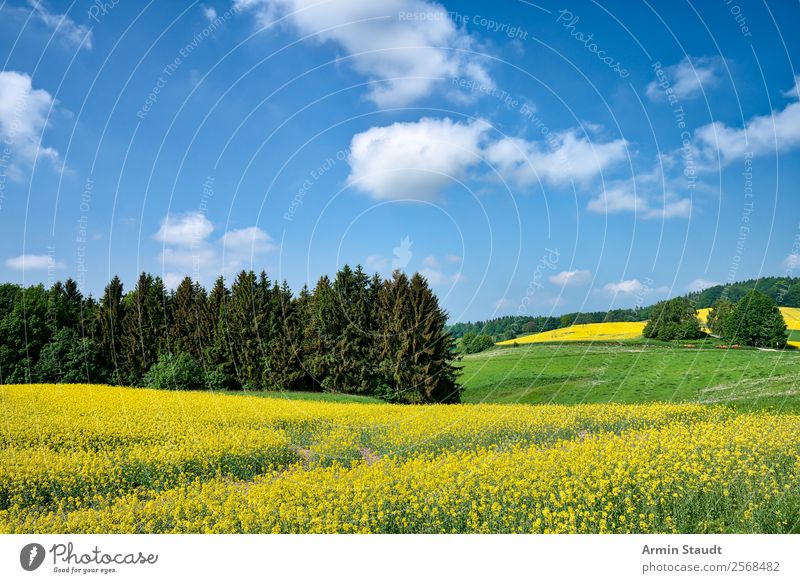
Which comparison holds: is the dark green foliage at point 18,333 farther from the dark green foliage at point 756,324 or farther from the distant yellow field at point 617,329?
the dark green foliage at point 756,324

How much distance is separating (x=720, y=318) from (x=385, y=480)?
25.2ft

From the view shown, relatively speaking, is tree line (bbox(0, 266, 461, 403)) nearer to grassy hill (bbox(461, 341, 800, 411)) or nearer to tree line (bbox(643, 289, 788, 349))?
grassy hill (bbox(461, 341, 800, 411))

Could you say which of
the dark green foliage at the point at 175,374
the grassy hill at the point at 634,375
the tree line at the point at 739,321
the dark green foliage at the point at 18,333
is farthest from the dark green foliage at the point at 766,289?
the dark green foliage at the point at 18,333

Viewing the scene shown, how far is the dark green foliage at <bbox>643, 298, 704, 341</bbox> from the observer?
10.7 m

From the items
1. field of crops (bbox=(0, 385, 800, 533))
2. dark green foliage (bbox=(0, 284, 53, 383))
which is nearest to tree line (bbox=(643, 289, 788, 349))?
field of crops (bbox=(0, 385, 800, 533))

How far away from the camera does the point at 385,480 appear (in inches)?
249

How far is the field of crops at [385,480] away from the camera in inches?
208

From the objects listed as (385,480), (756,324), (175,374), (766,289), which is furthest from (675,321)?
(175,374)

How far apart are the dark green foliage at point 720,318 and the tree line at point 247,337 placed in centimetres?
Answer: 1498

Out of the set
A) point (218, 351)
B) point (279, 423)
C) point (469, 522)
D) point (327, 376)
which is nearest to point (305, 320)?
point (327, 376)

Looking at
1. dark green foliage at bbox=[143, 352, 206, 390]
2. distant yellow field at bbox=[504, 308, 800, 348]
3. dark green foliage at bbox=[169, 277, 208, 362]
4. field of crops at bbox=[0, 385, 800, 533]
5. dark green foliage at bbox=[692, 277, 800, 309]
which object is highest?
dark green foliage at bbox=[169, 277, 208, 362]

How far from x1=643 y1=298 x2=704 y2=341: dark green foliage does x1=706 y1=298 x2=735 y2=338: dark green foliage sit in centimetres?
39

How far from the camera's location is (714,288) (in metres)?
7.62
